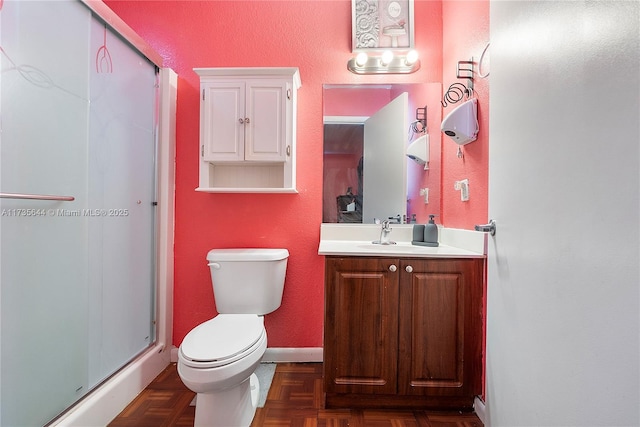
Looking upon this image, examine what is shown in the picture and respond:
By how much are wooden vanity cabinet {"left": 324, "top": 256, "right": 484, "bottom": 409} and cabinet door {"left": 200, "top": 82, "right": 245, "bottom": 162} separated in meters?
0.94

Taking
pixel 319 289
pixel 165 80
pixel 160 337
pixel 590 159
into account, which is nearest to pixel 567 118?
pixel 590 159

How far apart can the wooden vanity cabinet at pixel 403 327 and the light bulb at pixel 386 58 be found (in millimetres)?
1288

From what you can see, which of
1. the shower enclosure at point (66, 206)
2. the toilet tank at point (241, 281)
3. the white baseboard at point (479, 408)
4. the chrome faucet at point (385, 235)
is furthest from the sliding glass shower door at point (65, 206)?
the white baseboard at point (479, 408)

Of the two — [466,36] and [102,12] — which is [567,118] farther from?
[102,12]

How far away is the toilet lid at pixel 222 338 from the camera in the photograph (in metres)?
1.10

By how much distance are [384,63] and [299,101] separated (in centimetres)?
60

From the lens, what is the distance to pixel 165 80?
1752 mm

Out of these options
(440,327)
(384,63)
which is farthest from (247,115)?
(440,327)

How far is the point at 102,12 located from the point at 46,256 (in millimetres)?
1125

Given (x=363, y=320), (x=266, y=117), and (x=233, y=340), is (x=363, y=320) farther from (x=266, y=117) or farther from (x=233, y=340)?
(x=266, y=117)

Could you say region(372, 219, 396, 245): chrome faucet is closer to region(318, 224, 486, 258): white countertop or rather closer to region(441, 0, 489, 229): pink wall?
region(318, 224, 486, 258): white countertop

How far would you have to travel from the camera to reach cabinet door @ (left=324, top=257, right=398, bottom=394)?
4.32ft

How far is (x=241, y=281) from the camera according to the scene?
1594mm

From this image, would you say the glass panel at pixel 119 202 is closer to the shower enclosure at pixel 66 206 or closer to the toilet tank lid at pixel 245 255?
the shower enclosure at pixel 66 206
